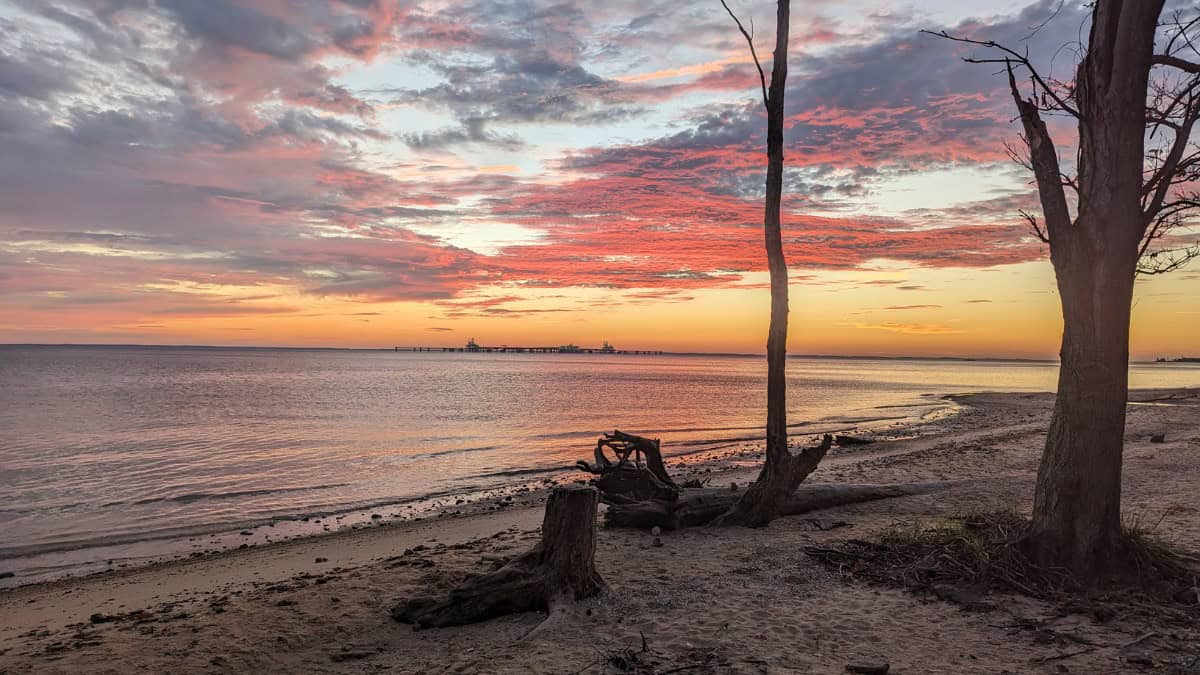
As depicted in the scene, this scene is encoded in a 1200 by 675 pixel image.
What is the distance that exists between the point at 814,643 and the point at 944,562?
109 inches

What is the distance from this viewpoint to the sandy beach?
5.68 metres

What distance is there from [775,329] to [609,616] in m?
5.28

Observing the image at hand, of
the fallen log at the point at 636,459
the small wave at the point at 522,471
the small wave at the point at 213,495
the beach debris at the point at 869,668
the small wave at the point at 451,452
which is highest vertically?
the fallen log at the point at 636,459

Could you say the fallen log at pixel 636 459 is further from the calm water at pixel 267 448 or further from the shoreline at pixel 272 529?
the calm water at pixel 267 448

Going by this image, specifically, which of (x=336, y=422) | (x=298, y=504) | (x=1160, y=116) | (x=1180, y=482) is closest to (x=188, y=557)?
(x=298, y=504)

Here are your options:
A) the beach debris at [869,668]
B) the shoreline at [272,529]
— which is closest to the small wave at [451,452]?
the shoreline at [272,529]

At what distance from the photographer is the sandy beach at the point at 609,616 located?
568 cm

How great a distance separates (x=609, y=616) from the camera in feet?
22.3

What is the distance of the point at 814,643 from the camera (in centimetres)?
595

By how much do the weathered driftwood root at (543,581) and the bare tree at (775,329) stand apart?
3.76 m

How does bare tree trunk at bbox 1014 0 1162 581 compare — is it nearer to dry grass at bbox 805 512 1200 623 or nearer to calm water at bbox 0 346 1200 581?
dry grass at bbox 805 512 1200 623

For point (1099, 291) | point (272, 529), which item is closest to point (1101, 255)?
point (1099, 291)

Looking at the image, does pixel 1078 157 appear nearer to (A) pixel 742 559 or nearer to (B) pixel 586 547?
(A) pixel 742 559

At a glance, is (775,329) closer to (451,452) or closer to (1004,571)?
(1004,571)
